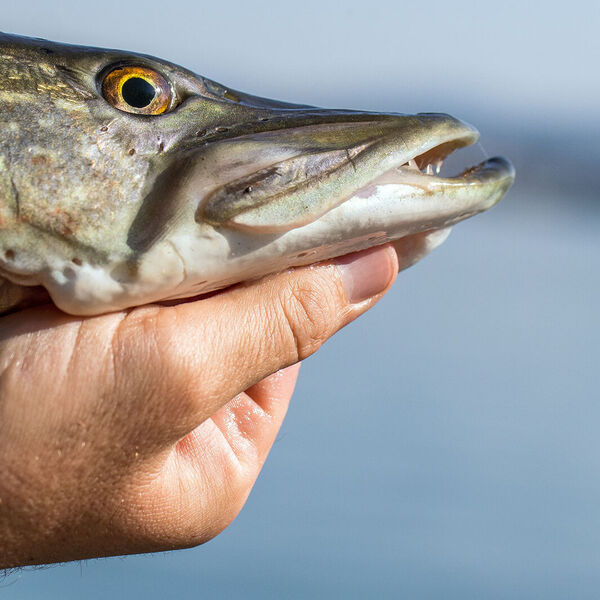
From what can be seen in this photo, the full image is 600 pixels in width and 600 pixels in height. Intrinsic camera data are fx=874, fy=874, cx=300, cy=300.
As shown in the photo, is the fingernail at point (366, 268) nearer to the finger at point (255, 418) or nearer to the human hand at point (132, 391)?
the human hand at point (132, 391)

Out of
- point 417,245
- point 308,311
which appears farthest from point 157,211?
point 417,245

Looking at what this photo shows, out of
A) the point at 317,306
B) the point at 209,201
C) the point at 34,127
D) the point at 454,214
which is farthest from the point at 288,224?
the point at 34,127

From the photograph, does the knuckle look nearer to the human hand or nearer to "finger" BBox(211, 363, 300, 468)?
the human hand

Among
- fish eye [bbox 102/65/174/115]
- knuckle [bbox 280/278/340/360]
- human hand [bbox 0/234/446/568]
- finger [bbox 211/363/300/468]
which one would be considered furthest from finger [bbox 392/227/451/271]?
fish eye [bbox 102/65/174/115]

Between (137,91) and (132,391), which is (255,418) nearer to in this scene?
(132,391)

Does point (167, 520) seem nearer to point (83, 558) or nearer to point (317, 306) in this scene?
point (83, 558)

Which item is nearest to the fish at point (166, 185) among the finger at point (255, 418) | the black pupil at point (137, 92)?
the black pupil at point (137, 92)

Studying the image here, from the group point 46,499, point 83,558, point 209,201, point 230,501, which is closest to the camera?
point 209,201
